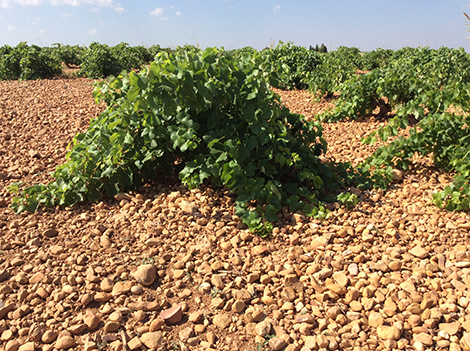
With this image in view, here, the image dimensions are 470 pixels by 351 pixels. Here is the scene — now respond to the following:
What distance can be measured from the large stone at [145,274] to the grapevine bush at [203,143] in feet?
2.60

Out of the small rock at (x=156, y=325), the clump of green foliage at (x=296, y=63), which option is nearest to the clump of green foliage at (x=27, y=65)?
the clump of green foliage at (x=296, y=63)

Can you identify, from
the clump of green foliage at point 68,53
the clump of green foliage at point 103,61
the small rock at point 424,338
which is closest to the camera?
the small rock at point 424,338

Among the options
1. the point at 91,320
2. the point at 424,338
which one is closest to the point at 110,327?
the point at 91,320

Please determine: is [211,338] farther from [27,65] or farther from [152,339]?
[27,65]

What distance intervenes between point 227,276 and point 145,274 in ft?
1.72

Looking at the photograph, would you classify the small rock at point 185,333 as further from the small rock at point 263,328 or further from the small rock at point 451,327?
the small rock at point 451,327

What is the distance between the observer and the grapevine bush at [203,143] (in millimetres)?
2957

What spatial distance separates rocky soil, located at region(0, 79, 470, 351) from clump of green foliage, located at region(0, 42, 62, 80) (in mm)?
7571

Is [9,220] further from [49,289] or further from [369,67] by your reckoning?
[369,67]

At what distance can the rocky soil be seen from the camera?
2.07m

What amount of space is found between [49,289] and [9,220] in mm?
1200

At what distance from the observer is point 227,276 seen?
2.49 meters

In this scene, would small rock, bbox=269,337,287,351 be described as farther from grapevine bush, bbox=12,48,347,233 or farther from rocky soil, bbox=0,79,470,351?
grapevine bush, bbox=12,48,347,233

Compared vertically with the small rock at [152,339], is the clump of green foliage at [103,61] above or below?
above
